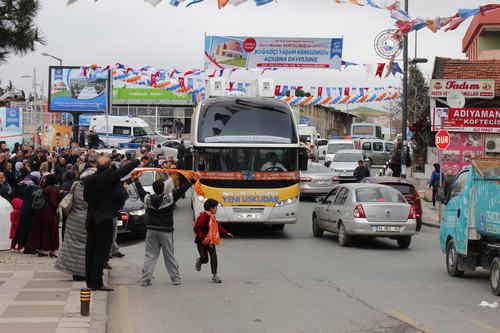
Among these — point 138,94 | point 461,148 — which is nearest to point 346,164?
point 461,148

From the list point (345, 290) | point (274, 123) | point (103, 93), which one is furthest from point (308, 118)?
point (345, 290)

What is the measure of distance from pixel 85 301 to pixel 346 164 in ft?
94.2

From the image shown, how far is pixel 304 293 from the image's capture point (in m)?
12.2

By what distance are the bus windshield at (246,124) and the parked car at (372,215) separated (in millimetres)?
2352

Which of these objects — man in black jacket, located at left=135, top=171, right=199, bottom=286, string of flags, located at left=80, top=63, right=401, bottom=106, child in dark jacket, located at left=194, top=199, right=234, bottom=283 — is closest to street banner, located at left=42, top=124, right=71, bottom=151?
string of flags, located at left=80, top=63, right=401, bottom=106

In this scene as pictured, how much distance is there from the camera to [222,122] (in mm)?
20406

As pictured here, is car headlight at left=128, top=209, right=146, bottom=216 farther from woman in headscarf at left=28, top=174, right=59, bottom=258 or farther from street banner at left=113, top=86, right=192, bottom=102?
street banner at left=113, top=86, right=192, bottom=102

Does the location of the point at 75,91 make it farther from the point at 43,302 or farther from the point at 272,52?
the point at 43,302

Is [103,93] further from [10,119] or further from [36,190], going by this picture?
[36,190]

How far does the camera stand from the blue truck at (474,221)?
12312 millimetres

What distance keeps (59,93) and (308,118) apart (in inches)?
2309

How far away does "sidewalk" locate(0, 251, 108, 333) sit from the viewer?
344 inches

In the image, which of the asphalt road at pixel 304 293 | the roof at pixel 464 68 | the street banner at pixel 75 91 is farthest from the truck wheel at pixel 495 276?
the street banner at pixel 75 91

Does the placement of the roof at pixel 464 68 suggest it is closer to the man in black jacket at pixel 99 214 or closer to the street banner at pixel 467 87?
the street banner at pixel 467 87
